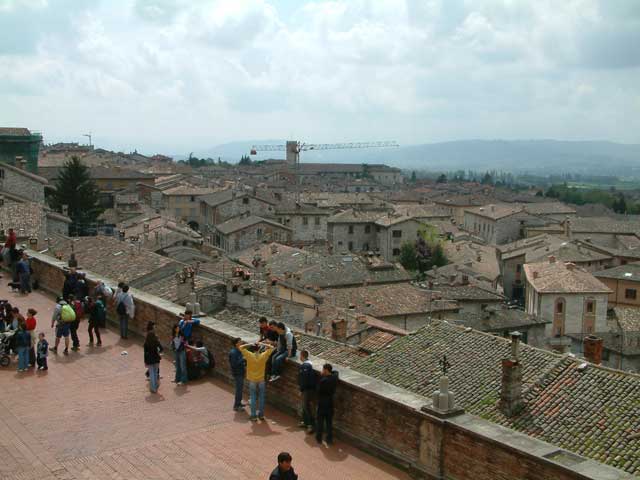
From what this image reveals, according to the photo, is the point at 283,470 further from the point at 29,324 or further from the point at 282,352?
the point at 29,324

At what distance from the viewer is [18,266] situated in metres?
17.5

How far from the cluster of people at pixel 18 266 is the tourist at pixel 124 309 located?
487cm

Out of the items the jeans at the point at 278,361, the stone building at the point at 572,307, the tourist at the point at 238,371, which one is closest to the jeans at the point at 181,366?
the tourist at the point at 238,371

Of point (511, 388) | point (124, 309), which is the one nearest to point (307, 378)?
point (124, 309)

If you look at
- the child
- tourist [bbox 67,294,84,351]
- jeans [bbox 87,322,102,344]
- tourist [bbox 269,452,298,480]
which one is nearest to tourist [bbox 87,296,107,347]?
jeans [bbox 87,322,102,344]

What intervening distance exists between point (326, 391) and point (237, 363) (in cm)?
166

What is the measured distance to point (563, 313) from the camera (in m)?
49.0

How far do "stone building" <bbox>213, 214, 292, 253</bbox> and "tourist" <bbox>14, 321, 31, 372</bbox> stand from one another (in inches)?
2191

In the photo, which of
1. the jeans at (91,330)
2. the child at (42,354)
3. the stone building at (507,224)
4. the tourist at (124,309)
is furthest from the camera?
the stone building at (507,224)

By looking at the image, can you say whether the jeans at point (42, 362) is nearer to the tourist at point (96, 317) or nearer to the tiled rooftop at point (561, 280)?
the tourist at point (96, 317)

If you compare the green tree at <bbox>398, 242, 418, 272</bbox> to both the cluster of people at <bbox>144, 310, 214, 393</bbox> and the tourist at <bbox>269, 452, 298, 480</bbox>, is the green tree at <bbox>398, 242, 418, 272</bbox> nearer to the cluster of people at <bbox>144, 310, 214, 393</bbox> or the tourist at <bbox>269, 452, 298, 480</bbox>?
the cluster of people at <bbox>144, 310, 214, 393</bbox>

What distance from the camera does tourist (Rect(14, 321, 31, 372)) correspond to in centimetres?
1196

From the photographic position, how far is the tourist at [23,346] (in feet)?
39.2

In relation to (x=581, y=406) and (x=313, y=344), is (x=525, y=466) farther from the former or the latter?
(x=313, y=344)
